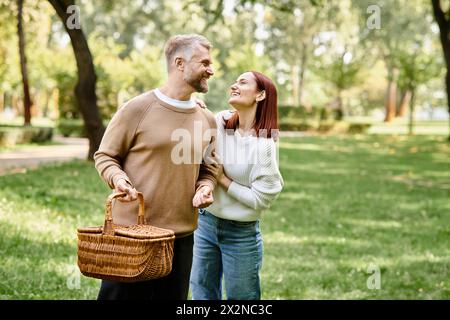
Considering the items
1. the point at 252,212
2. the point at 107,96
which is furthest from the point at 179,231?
the point at 107,96

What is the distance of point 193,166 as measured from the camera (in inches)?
129

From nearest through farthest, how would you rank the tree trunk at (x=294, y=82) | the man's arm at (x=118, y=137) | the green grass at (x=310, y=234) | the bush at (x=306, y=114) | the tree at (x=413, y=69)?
1. the man's arm at (x=118, y=137)
2. the green grass at (x=310, y=234)
3. the tree at (x=413, y=69)
4. the bush at (x=306, y=114)
5. the tree trunk at (x=294, y=82)

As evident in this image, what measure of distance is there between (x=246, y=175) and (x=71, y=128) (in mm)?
22288

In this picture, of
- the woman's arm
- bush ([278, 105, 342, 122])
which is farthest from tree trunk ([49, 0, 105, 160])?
bush ([278, 105, 342, 122])

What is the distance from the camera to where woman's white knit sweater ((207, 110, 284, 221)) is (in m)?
3.63

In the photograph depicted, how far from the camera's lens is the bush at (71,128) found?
81.9 ft

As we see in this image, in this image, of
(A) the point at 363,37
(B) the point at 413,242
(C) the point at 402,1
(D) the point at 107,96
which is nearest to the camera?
(B) the point at 413,242

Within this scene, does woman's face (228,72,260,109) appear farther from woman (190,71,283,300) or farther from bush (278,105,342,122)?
bush (278,105,342,122)

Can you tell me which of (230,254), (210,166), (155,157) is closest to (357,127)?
(230,254)

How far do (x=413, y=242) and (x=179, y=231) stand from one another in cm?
566

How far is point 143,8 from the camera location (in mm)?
49438

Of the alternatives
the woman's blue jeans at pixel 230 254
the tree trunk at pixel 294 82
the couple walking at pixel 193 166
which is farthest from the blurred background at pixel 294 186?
the tree trunk at pixel 294 82

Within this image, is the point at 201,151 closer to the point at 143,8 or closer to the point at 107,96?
the point at 107,96

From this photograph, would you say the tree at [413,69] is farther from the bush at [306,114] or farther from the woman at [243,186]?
the woman at [243,186]
